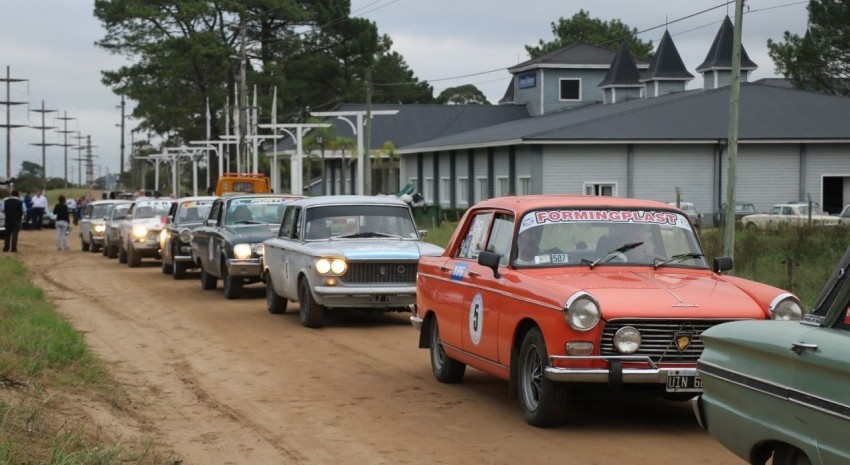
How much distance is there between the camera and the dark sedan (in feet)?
70.1

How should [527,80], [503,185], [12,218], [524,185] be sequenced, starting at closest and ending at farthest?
[12,218], [524,185], [503,185], [527,80]

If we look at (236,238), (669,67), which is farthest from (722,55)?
(236,238)

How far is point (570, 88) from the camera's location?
69625mm

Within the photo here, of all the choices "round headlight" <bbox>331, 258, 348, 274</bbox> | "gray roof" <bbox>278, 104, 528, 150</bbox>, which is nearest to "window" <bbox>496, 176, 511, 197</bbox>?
"gray roof" <bbox>278, 104, 528, 150</bbox>

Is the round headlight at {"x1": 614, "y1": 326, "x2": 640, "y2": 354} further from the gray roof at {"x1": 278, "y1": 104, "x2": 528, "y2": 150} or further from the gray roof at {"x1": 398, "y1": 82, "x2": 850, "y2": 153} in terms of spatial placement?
the gray roof at {"x1": 278, "y1": 104, "x2": 528, "y2": 150}

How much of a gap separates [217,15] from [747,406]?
241 feet

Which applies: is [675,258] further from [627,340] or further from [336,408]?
[336,408]

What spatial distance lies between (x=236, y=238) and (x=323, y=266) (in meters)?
5.06

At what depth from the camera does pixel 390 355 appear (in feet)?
47.2

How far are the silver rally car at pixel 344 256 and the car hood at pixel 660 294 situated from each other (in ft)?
22.6

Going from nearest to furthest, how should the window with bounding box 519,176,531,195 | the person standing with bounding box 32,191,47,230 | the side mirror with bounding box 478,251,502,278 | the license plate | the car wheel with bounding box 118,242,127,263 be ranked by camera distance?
1. the license plate
2. the side mirror with bounding box 478,251,502,278
3. the car wheel with bounding box 118,242,127,263
4. the window with bounding box 519,176,531,195
5. the person standing with bounding box 32,191,47,230

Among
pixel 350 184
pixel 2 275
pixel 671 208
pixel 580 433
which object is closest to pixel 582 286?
pixel 580 433

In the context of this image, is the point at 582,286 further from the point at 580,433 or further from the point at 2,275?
the point at 2,275

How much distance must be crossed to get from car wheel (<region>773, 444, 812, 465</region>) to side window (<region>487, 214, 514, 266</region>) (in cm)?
442
